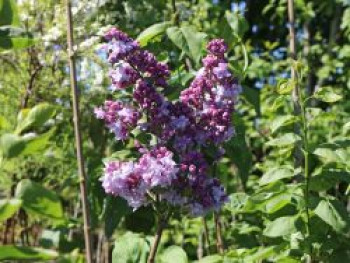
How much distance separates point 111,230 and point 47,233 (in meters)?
0.60

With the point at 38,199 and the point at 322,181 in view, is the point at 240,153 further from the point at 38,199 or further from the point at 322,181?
the point at 38,199

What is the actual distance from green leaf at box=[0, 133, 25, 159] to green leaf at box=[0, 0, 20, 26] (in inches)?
11.5

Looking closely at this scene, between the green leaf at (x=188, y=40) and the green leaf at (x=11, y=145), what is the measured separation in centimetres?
109

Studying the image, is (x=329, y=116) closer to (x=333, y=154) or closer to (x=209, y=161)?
(x=333, y=154)

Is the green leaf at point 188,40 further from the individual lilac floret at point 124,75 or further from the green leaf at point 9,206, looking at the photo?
the green leaf at point 9,206

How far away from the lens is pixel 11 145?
3.00 ft

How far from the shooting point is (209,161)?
1.83 m

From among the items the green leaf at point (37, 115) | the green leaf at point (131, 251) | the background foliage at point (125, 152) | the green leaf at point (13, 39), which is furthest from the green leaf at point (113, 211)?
the green leaf at point (37, 115)

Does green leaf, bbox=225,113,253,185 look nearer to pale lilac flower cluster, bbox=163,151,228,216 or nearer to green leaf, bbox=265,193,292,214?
green leaf, bbox=265,193,292,214

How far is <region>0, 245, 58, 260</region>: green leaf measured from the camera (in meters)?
0.85

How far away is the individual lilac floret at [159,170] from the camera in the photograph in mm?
1520

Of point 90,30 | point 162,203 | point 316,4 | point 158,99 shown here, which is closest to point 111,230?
point 162,203

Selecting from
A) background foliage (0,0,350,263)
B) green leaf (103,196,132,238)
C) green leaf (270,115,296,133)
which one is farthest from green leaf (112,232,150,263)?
green leaf (270,115,296,133)

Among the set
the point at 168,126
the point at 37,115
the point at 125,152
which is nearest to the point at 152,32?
the point at 125,152
